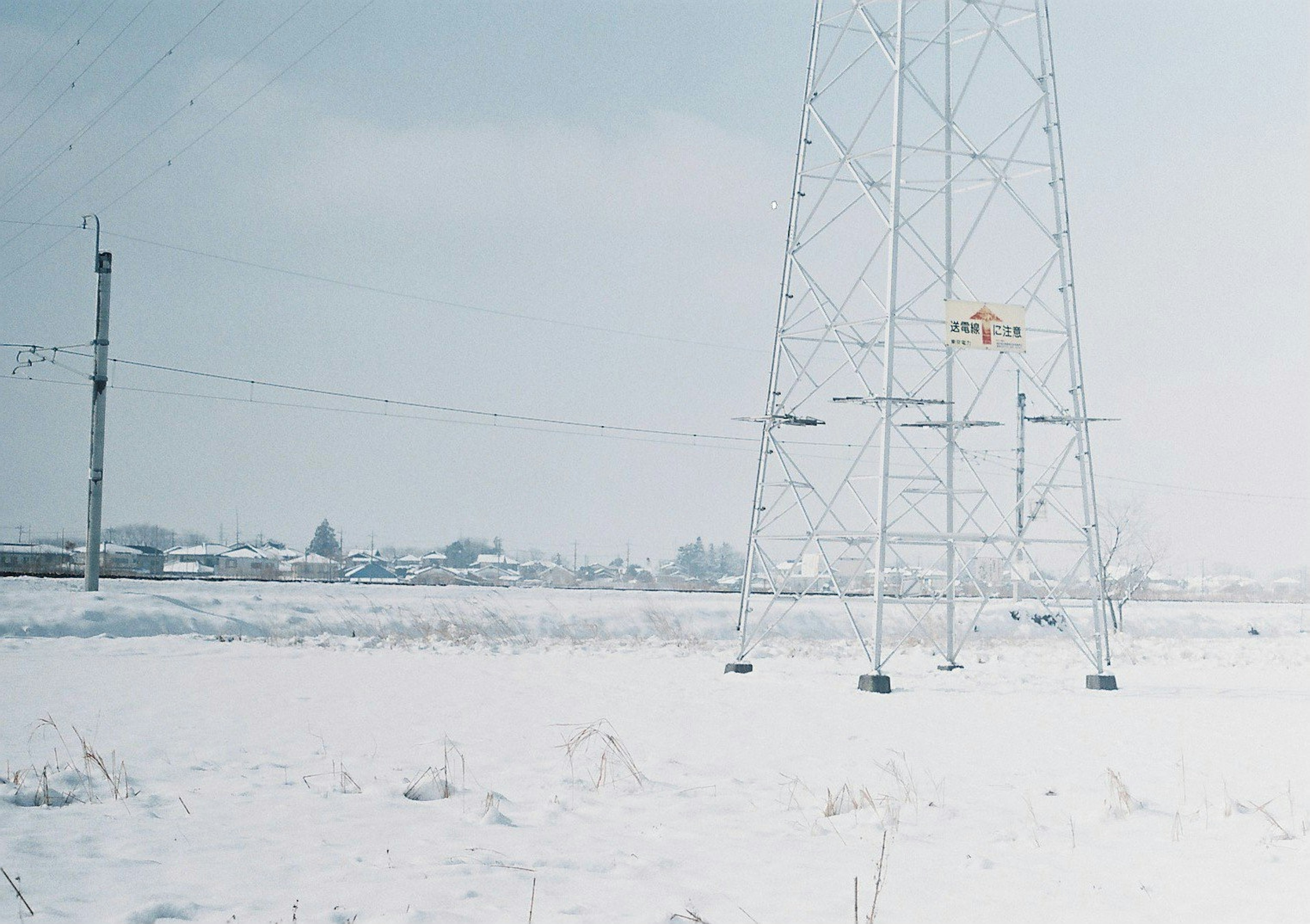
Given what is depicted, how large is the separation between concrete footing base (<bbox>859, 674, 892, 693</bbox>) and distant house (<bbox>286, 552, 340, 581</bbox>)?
5924 cm

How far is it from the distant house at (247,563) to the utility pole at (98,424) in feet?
157

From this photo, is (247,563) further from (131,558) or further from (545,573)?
(545,573)

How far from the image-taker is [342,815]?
7.18 meters

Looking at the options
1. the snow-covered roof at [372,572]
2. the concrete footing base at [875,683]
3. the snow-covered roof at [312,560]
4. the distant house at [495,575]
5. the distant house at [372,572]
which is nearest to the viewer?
the concrete footing base at [875,683]

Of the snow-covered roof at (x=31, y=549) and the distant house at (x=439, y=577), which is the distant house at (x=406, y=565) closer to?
the distant house at (x=439, y=577)

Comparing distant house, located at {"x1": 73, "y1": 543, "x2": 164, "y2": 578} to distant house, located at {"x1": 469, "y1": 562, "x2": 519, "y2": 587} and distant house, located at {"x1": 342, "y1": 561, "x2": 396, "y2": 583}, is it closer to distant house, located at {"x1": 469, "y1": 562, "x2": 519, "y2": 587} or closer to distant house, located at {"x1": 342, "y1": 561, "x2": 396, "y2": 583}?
distant house, located at {"x1": 342, "y1": 561, "x2": 396, "y2": 583}

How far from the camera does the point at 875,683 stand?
1544 cm

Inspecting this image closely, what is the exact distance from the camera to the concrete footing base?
1540 cm

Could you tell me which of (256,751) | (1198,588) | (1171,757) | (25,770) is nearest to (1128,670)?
(1171,757)

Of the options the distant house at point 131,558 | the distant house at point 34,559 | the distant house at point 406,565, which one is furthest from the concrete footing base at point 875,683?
the distant house at point 406,565

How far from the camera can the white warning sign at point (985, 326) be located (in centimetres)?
1683

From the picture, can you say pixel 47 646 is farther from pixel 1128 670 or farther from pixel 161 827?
pixel 1128 670

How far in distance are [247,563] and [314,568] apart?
14034 mm

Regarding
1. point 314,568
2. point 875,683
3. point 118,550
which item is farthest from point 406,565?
point 875,683
